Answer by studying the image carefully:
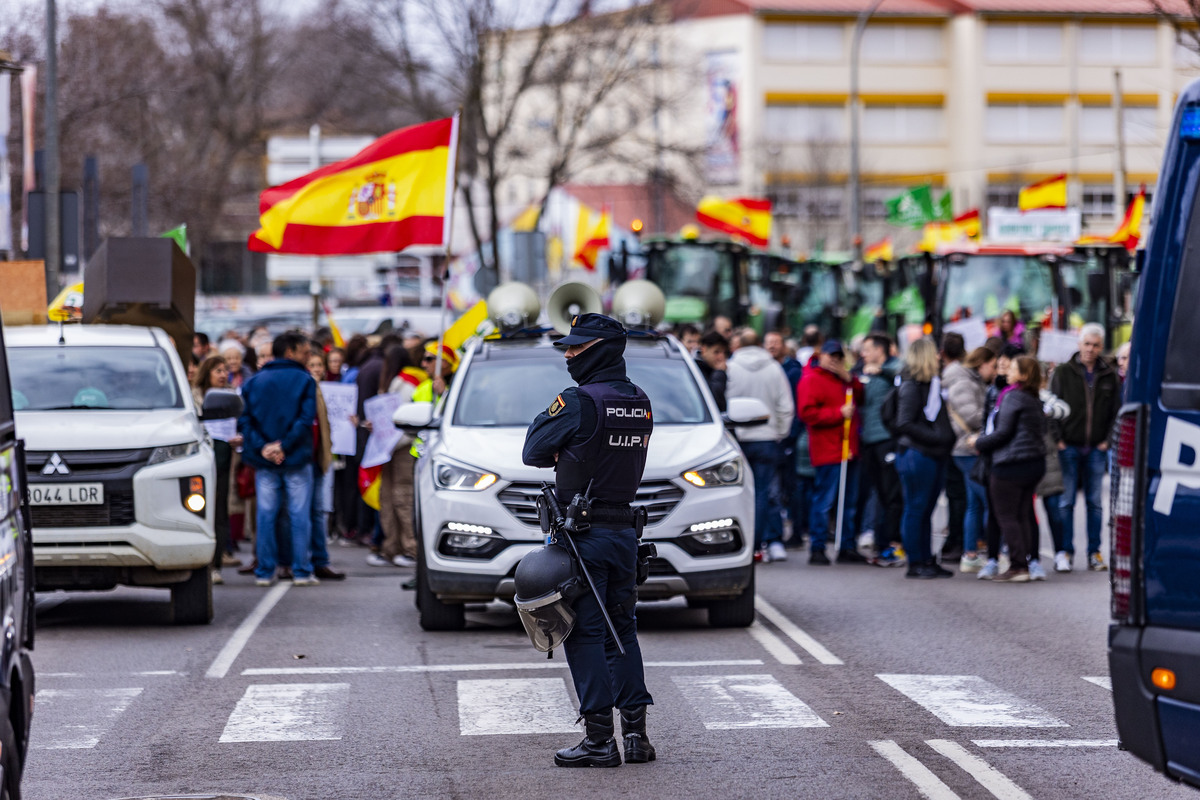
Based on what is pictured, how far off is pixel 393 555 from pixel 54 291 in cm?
927

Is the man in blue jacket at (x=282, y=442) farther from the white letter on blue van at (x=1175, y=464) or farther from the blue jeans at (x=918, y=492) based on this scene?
the white letter on blue van at (x=1175, y=464)

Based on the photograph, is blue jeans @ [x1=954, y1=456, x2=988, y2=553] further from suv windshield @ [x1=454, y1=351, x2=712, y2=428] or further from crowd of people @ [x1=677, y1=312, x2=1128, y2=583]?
suv windshield @ [x1=454, y1=351, x2=712, y2=428]

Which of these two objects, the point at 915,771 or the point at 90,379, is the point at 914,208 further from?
the point at 915,771

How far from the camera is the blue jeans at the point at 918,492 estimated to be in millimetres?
13820

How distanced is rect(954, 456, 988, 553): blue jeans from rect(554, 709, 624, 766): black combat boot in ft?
24.9

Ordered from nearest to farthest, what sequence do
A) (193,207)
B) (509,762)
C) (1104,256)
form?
1. (509,762)
2. (1104,256)
3. (193,207)

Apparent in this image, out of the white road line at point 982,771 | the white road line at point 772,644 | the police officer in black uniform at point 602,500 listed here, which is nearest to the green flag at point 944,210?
the white road line at point 772,644

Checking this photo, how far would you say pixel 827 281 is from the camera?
117 ft

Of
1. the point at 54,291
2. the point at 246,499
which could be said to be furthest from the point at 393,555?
the point at 54,291

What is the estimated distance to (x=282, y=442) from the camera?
43.1 feet

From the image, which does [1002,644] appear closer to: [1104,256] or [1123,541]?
[1123,541]

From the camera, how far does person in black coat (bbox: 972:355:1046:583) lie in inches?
524

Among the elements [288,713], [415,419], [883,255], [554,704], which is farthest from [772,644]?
Answer: [883,255]

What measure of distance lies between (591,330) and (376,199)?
7505 mm
